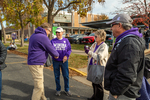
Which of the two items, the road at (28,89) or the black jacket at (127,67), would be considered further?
the road at (28,89)

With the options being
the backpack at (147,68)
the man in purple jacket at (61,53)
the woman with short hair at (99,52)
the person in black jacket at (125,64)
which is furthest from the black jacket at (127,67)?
the man in purple jacket at (61,53)

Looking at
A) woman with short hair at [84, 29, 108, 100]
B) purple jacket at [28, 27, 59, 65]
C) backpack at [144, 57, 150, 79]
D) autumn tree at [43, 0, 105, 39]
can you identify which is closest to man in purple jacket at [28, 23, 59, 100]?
purple jacket at [28, 27, 59, 65]

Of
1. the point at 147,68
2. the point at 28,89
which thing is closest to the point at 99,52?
the point at 147,68

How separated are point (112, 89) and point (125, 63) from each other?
0.38 metres

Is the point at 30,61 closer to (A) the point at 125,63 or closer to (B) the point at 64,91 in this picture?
(B) the point at 64,91

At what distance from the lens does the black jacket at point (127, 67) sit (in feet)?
4.93

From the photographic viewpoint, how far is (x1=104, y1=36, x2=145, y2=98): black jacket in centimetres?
150

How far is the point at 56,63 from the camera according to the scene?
3.71 metres

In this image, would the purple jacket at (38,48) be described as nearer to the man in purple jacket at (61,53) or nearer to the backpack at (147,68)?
the man in purple jacket at (61,53)

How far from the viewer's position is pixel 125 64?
4.97 ft

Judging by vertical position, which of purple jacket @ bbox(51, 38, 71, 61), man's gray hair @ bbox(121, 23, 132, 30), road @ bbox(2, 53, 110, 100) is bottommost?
road @ bbox(2, 53, 110, 100)

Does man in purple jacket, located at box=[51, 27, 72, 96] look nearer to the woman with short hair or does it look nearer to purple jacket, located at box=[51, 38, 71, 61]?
purple jacket, located at box=[51, 38, 71, 61]

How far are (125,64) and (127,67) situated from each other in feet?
0.14

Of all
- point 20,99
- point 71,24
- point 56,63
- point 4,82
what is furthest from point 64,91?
point 71,24
